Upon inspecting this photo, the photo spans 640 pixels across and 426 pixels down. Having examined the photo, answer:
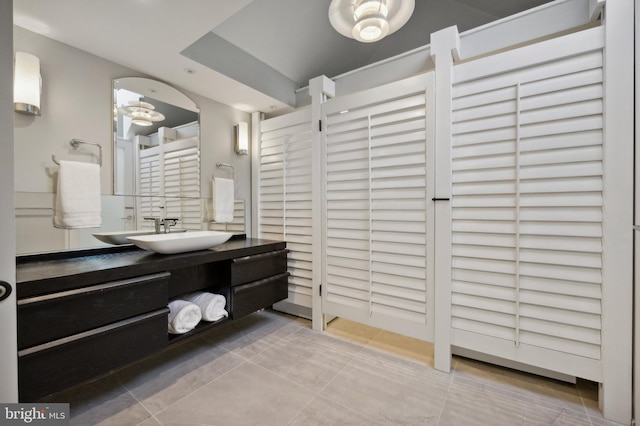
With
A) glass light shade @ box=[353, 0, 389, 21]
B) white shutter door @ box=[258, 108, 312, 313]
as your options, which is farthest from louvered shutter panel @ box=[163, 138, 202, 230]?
glass light shade @ box=[353, 0, 389, 21]

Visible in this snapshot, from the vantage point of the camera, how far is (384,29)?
1.44 meters

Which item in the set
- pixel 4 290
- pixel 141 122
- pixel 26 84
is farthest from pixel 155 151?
pixel 4 290

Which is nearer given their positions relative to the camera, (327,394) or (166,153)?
(327,394)

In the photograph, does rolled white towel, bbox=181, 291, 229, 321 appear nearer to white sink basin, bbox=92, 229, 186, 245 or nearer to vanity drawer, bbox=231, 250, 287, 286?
vanity drawer, bbox=231, 250, 287, 286

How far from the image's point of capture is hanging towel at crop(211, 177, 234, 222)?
101 inches

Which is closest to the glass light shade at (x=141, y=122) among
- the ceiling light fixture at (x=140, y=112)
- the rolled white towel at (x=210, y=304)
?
the ceiling light fixture at (x=140, y=112)

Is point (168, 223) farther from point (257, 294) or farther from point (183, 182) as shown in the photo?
point (257, 294)

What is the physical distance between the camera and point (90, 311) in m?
1.32

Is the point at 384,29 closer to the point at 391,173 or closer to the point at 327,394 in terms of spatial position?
the point at 391,173

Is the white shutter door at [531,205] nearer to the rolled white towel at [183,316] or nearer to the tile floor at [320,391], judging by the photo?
the tile floor at [320,391]

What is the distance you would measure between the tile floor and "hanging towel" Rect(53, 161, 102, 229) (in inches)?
38.0

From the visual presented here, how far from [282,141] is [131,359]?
1978mm

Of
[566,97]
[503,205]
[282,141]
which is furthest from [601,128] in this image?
[282,141]

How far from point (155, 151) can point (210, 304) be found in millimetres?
1255
